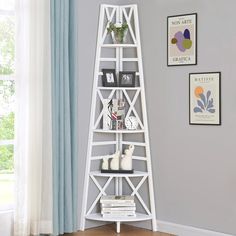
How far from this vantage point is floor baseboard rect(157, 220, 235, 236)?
450 cm

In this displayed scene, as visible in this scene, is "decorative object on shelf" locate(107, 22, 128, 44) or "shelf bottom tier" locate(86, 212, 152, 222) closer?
"shelf bottom tier" locate(86, 212, 152, 222)

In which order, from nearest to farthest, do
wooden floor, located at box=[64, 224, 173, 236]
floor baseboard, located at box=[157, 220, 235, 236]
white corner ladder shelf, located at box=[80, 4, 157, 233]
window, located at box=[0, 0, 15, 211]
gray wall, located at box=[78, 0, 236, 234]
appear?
window, located at box=[0, 0, 15, 211] → gray wall, located at box=[78, 0, 236, 234] → floor baseboard, located at box=[157, 220, 235, 236] → wooden floor, located at box=[64, 224, 173, 236] → white corner ladder shelf, located at box=[80, 4, 157, 233]

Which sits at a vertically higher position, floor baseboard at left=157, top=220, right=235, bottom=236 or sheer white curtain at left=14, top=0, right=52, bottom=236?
sheer white curtain at left=14, top=0, right=52, bottom=236

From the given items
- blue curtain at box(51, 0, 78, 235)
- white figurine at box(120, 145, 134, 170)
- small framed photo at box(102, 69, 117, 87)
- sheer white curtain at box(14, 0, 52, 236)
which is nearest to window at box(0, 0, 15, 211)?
sheer white curtain at box(14, 0, 52, 236)

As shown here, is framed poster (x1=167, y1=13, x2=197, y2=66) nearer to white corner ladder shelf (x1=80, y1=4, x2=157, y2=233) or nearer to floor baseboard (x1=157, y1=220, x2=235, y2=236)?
white corner ladder shelf (x1=80, y1=4, x2=157, y2=233)

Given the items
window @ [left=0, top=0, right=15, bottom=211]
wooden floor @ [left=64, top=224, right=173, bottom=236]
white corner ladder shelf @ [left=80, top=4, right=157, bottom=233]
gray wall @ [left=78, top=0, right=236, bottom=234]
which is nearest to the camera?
window @ [left=0, top=0, right=15, bottom=211]

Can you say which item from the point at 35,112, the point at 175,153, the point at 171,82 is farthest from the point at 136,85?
the point at 35,112

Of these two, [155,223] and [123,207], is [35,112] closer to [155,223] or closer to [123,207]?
[123,207]

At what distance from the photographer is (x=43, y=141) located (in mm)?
4363

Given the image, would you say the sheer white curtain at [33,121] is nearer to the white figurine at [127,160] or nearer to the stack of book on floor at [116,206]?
the stack of book on floor at [116,206]

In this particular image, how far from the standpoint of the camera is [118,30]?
4.82m

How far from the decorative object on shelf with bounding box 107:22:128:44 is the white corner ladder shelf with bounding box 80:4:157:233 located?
0.21 feet

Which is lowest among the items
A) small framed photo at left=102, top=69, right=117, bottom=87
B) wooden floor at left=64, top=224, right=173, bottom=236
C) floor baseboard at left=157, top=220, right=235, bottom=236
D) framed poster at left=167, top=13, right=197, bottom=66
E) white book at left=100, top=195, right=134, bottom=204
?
wooden floor at left=64, top=224, right=173, bottom=236

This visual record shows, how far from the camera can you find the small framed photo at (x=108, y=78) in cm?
487
